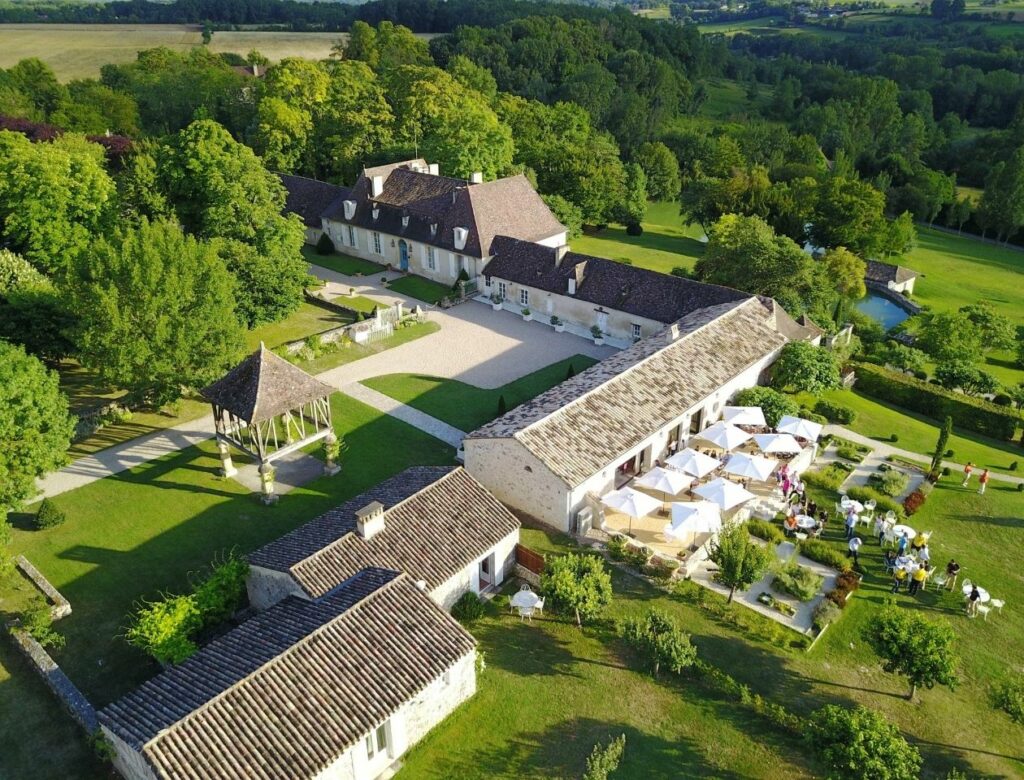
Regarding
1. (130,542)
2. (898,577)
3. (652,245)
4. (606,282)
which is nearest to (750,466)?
(898,577)

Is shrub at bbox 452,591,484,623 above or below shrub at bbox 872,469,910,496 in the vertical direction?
below

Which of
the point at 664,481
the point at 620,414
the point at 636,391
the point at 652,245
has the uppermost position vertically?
the point at 636,391

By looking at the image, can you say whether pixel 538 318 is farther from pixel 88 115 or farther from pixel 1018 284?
pixel 88 115

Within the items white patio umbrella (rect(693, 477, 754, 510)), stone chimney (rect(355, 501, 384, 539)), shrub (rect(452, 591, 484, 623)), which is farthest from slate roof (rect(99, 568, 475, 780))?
white patio umbrella (rect(693, 477, 754, 510))

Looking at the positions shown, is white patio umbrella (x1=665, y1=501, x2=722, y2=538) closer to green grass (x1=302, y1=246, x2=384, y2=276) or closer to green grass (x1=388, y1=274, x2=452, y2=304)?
green grass (x1=388, y1=274, x2=452, y2=304)

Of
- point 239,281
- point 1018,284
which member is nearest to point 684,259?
point 1018,284

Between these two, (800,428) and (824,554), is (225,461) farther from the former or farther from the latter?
(800,428)
